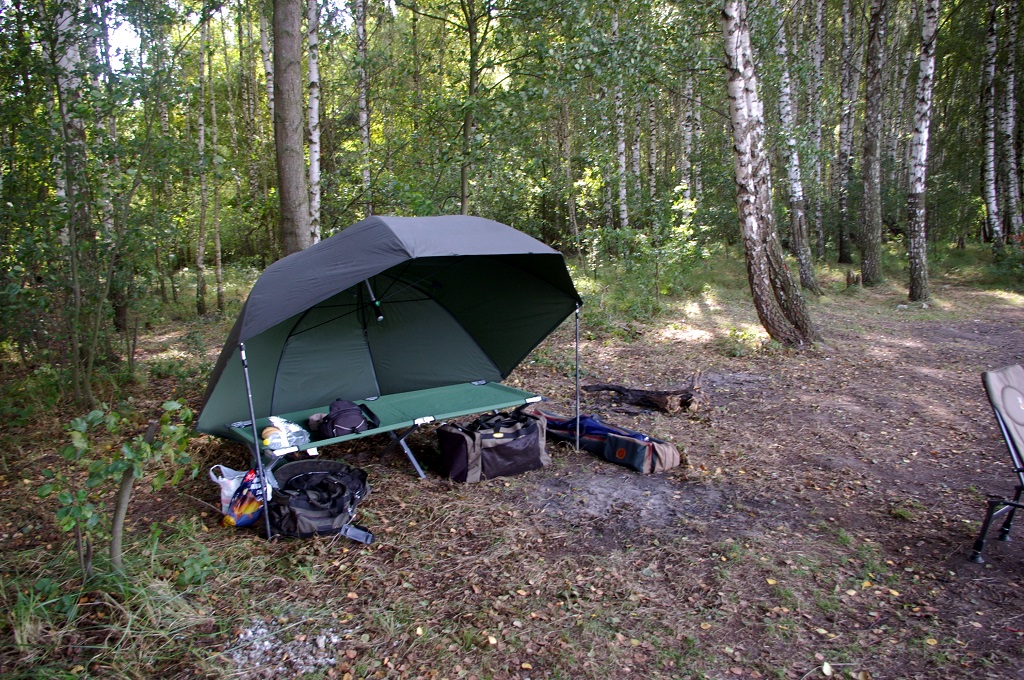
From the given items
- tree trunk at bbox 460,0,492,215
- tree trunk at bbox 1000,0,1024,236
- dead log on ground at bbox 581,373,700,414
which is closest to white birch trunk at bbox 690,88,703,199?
tree trunk at bbox 1000,0,1024,236

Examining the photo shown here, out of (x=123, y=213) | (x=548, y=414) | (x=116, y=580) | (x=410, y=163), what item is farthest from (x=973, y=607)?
(x=410, y=163)

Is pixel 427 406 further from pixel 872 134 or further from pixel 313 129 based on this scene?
pixel 872 134

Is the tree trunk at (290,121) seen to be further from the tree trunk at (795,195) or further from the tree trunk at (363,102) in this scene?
the tree trunk at (795,195)

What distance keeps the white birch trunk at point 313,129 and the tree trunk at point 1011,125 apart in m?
15.4

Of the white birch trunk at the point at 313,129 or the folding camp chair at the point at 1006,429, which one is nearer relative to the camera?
the folding camp chair at the point at 1006,429

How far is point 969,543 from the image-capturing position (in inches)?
142

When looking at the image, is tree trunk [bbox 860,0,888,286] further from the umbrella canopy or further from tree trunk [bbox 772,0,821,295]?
the umbrella canopy

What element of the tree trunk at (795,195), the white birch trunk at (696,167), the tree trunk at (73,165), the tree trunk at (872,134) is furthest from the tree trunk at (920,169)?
the tree trunk at (73,165)

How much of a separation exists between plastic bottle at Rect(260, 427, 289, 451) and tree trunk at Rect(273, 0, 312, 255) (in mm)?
2806

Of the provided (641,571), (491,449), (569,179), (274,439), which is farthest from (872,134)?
(274,439)

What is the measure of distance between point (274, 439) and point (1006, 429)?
4.50m

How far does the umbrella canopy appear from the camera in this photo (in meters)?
4.19

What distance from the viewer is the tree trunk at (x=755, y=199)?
313 inches

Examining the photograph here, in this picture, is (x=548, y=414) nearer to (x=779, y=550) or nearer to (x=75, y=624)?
(x=779, y=550)
